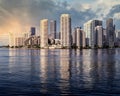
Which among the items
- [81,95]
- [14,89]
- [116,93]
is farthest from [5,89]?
[116,93]

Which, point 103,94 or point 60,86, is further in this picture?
point 60,86

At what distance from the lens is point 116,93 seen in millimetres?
47156

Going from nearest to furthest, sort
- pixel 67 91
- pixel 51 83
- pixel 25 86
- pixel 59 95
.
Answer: pixel 59 95 → pixel 67 91 → pixel 25 86 → pixel 51 83

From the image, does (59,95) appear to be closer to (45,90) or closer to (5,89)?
(45,90)

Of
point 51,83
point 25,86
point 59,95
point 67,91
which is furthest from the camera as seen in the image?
point 51,83

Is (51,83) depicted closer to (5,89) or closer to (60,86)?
(60,86)

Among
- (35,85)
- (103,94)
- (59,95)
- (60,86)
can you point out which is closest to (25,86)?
(35,85)

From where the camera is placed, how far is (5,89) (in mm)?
50875

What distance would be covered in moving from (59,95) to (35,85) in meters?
10.1

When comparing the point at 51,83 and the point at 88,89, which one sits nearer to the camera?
the point at 88,89

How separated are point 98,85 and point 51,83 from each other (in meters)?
8.71

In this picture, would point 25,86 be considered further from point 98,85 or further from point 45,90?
point 98,85

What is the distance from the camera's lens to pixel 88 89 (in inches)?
1991

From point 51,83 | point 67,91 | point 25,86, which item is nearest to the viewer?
point 67,91
